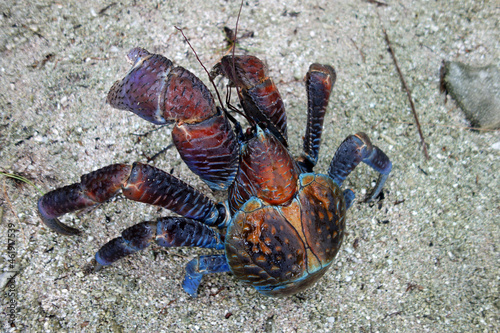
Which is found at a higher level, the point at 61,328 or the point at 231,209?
the point at 231,209

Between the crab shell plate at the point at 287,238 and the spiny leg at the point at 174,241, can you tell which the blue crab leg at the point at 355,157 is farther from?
the spiny leg at the point at 174,241

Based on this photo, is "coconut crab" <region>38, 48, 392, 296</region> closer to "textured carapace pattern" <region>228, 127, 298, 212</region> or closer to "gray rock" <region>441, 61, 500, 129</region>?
"textured carapace pattern" <region>228, 127, 298, 212</region>

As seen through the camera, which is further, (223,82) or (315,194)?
(223,82)

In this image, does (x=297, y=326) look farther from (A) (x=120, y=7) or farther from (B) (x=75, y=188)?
(A) (x=120, y=7)

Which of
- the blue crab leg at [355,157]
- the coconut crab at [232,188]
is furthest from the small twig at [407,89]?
the coconut crab at [232,188]

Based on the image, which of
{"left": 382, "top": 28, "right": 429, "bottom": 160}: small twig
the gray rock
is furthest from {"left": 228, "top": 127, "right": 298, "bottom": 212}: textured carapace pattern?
the gray rock

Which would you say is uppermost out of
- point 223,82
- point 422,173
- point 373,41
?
point 373,41

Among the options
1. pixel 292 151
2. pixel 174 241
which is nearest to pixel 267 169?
pixel 174 241

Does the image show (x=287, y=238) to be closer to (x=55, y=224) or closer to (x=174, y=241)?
(x=174, y=241)

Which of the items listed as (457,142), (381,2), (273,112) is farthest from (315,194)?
(381,2)
